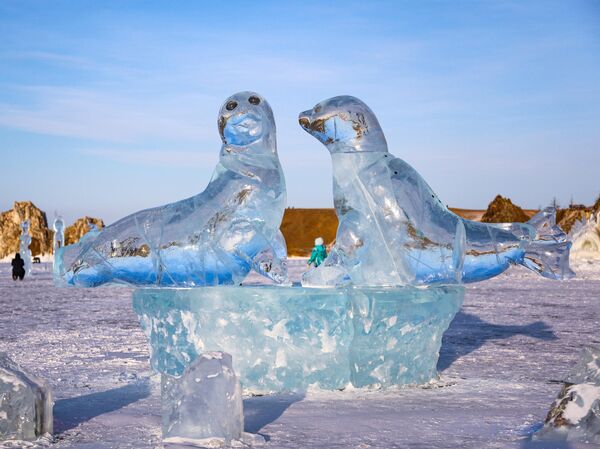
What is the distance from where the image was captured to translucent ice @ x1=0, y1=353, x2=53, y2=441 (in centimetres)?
410

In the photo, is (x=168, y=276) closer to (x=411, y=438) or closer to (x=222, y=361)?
(x=222, y=361)

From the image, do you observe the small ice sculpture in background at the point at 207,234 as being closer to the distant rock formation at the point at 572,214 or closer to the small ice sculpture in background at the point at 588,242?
the small ice sculpture in background at the point at 588,242

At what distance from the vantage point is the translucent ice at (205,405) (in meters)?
4.13

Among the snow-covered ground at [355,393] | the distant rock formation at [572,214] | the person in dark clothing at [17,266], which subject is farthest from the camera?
the distant rock formation at [572,214]

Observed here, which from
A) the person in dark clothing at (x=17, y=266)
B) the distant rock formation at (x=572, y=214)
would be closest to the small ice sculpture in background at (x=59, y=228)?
the person in dark clothing at (x=17, y=266)

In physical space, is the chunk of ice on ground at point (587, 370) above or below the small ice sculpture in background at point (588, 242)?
below

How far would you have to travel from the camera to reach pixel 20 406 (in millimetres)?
4113

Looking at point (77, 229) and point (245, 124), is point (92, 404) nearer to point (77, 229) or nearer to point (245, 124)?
point (245, 124)

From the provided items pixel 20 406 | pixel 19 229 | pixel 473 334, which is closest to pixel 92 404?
pixel 20 406

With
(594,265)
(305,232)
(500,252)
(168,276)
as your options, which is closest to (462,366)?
(500,252)

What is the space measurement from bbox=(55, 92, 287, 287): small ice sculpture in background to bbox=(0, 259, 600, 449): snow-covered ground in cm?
87

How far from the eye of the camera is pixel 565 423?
4.21 m

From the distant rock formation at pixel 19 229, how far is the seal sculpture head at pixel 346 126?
7096 cm

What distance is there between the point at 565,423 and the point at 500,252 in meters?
2.09
